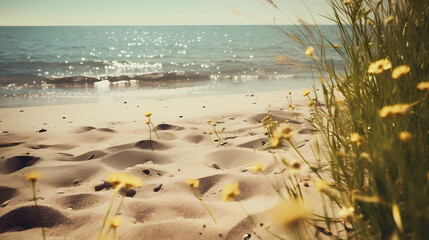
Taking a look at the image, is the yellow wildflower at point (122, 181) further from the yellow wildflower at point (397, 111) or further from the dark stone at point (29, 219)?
the dark stone at point (29, 219)

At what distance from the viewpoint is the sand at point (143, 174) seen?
1533 mm

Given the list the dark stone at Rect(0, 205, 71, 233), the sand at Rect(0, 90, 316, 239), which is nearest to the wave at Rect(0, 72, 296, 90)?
the sand at Rect(0, 90, 316, 239)

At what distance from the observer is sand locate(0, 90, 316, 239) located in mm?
1533

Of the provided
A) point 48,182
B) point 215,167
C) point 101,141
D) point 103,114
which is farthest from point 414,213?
point 103,114

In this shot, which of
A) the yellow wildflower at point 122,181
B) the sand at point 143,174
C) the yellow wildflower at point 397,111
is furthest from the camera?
the sand at point 143,174

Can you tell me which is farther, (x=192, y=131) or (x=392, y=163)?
(x=192, y=131)

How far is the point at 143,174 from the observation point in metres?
2.31

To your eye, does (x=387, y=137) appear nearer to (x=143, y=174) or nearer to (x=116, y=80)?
(x=143, y=174)

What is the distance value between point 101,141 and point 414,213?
3214mm

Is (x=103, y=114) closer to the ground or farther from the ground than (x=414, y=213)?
closer to the ground

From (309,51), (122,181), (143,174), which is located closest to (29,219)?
(143,174)

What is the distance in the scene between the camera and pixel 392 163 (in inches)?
37.9

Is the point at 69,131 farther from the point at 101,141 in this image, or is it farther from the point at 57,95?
the point at 57,95

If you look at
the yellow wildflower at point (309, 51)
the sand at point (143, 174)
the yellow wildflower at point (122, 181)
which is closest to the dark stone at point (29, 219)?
the sand at point (143, 174)
